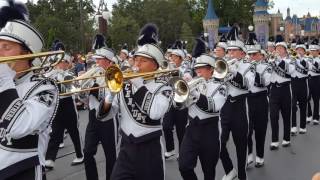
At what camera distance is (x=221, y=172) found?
8.02 metres

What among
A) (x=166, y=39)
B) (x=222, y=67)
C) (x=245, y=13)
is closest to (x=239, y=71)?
(x=222, y=67)

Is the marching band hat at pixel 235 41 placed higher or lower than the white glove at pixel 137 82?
higher

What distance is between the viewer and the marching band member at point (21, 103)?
323 centimetres

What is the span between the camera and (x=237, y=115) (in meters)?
7.27

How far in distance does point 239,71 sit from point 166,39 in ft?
175

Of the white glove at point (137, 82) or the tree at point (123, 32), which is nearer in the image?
A: the white glove at point (137, 82)

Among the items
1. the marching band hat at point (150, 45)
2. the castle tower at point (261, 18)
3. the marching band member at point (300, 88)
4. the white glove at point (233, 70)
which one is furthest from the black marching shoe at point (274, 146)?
the castle tower at point (261, 18)

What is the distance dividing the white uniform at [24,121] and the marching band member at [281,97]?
6623 mm

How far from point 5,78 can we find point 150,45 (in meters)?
2.19

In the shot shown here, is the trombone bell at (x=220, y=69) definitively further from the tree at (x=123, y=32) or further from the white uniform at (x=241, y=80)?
the tree at (x=123, y=32)

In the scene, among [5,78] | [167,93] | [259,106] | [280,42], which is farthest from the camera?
[280,42]

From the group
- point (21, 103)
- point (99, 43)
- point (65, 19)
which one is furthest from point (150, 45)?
point (65, 19)

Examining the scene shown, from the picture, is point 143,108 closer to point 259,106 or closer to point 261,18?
point 259,106

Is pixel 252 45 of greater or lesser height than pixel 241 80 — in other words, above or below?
above
